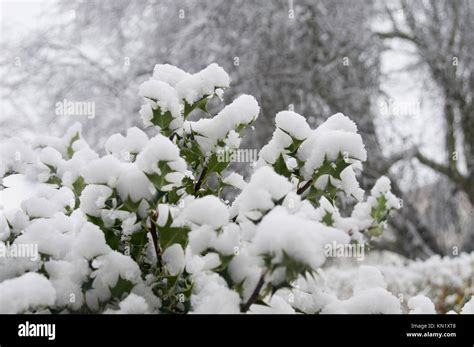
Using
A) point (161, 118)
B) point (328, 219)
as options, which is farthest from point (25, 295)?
point (328, 219)

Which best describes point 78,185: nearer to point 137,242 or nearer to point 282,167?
point 137,242

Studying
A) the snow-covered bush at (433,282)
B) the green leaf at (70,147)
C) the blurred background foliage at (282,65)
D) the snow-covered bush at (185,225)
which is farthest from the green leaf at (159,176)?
the blurred background foliage at (282,65)

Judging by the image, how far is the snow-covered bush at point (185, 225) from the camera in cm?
66

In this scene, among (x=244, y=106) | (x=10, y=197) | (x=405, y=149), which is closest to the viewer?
(x=244, y=106)

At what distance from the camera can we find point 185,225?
0.76 metres

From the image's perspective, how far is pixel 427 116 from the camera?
577cm

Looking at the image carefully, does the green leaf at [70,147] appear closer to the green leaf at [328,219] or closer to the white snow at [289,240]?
the green leaf at [328,219]

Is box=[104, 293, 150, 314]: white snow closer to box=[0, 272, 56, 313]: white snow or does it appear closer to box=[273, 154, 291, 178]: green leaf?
box=[0, 272, 56, 313]: white snow

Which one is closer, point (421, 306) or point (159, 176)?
point (159, 176)

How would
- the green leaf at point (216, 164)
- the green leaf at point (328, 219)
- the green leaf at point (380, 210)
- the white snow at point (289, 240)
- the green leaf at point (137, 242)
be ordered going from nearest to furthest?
the white snow at point (289, 240), the green leaf at point (137, 242), the green leaf at point (216, 164), the green leaf at point (328, 219), the green leaf at point (380, 210)

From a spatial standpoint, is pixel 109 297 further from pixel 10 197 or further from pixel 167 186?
pixel 10 197

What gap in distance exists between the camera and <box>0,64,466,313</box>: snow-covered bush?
66 centimetres
